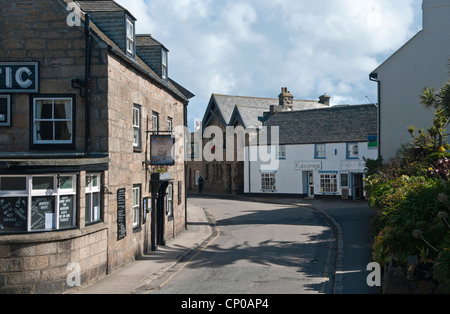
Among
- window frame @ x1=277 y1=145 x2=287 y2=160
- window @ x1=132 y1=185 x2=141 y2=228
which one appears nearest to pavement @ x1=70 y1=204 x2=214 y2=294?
window @ x1=132 y1=185 x2=141 y2=228

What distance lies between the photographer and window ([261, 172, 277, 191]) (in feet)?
137

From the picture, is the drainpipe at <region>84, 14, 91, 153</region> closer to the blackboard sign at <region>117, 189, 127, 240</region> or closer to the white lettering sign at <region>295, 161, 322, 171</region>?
the blackboard sign at <region>117, 189, 127, 240</region>

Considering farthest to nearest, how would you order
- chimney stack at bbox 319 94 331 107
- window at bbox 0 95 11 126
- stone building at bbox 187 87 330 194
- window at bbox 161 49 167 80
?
chimney stack at bbox 319 94 331 107 → stone building at bbox 187 87 330 194 → window at bbox 161 49 167 80 → window at bbox 0 95 11 126

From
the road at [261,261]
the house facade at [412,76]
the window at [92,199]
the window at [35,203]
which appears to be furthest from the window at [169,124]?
the house facade at [412,76]

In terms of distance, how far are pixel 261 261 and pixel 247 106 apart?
33.4m

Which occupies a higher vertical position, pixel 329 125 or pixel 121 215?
pixel 329 125

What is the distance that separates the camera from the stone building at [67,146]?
10.8m

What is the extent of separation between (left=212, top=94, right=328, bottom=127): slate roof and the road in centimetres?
2028

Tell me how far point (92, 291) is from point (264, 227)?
12.6 metres

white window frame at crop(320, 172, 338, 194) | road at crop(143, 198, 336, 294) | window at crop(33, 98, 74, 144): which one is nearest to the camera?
road at crop(143, 198, 336, 294)

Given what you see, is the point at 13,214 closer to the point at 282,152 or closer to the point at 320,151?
the point at 320,151

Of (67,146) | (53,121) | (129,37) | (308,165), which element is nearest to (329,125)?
(308,165)

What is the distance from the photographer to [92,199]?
1248cm

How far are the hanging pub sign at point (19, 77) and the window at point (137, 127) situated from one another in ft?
12.1
